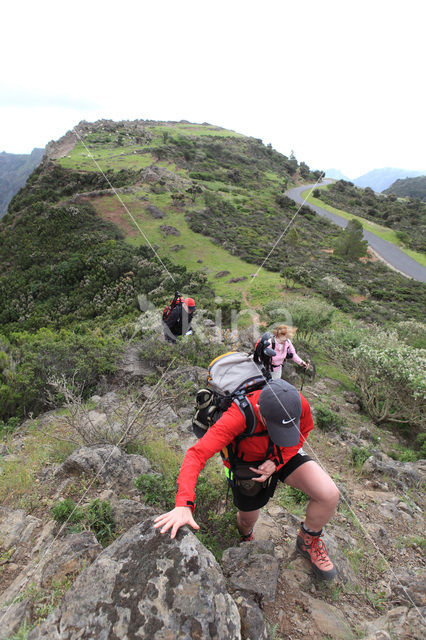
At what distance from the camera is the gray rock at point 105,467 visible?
10.1 feet

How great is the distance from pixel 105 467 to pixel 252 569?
1597 mm

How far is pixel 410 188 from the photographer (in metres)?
107

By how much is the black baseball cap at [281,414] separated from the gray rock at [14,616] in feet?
5.55

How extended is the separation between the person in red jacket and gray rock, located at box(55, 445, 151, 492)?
1.15 metres

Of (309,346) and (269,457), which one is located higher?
(269,457)

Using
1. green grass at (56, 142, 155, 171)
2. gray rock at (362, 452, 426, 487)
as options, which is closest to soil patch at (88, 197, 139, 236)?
green grass at (56, 142, 155, 171)

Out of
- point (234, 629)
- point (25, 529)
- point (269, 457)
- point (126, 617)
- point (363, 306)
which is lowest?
point (363, 306)

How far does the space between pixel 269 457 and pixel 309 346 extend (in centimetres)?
1004

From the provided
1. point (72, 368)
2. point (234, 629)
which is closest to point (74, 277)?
point (72, 368)

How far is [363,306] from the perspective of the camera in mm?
20234

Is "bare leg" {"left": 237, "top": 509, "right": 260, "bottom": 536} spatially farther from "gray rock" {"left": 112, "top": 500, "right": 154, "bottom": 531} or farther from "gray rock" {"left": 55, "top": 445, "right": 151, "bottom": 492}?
"gray rock" {"left": 55, "top": 445, "right": 151, "bottom": 492}

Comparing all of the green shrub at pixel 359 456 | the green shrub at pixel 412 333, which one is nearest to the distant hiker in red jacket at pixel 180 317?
the green shrub at pixel 359 456

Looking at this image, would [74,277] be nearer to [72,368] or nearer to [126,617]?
[72,368]

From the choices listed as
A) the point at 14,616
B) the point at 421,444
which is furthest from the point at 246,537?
the point at 421,444
